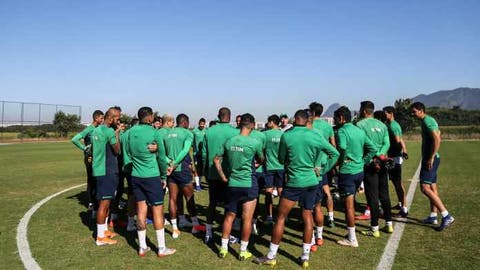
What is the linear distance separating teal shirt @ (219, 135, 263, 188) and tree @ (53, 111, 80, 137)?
56.5 metres

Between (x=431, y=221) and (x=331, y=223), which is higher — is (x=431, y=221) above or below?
above

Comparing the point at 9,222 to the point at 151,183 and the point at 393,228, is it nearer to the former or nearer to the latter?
the point at 151,183

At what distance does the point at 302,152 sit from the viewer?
5121mm

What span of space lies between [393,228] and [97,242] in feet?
17.7

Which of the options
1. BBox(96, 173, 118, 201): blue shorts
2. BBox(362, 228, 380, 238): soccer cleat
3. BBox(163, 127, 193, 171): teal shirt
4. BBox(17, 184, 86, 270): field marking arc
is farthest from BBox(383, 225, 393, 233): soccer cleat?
BBox(17, 184, 86, 270): field marking arc

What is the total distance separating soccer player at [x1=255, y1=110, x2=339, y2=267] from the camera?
5.13 meters

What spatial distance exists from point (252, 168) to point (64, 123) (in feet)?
186

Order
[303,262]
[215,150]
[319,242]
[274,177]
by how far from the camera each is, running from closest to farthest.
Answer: [303,262]
[319,242]
[215,150]
[274,177]

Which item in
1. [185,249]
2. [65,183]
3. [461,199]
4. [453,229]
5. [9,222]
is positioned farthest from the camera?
[65,183]

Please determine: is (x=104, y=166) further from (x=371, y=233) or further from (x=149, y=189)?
(x=371, y=233)

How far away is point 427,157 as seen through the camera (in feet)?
23.1

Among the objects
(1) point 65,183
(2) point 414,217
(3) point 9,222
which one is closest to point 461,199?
(2) point 414,217

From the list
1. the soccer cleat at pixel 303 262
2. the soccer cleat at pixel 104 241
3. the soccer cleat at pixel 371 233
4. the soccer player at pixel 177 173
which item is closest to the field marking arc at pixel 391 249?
the soccer cleat at pixel 371 233

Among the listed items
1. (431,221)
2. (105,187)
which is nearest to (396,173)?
(431,221)
